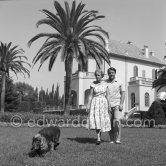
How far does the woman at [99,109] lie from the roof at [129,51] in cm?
4064

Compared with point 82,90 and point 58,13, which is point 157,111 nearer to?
point 58,13

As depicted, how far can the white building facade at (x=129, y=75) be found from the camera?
44000 mm

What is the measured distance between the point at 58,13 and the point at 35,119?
29.5ft

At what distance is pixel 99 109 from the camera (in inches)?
312

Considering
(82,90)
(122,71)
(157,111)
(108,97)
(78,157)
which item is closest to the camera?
(78,157)

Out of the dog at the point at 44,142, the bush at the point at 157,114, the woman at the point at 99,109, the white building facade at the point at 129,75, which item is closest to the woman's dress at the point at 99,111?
the woman at the point at 99,109

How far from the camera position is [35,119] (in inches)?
945

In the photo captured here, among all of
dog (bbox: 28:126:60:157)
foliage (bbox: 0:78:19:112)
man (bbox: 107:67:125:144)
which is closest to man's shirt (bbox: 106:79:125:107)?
man (bbox: 107:67:125:144)

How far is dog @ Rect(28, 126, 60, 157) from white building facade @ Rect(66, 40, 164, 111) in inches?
1394

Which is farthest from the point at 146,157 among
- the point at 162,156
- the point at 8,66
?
the point at 8,66

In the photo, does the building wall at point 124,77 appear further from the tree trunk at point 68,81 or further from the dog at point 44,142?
the dog at point 44,142

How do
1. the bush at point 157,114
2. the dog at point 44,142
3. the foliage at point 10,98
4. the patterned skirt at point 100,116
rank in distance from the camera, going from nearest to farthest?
the dog at point 44,142 → the patterned skirt at point 100,116 → the bush at point 157,114 → the foliage at point 10,98

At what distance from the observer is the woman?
7.86m

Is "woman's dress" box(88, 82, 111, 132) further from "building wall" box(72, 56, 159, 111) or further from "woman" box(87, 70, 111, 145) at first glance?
"building wall" box(72, 56, 159, 111)
